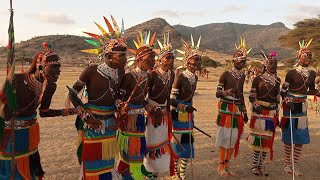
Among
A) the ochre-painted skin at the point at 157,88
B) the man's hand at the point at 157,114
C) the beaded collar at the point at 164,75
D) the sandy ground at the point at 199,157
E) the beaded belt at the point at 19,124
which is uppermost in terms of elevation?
the beaded collar at the point at 164,75

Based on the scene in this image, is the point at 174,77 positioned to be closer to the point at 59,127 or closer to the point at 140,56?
the point at 140,56

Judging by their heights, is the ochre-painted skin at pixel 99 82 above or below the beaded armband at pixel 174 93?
above

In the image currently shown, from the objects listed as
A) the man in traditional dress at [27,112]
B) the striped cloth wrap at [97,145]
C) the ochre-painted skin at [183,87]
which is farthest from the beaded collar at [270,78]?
the man in traditional dress at [27,112]

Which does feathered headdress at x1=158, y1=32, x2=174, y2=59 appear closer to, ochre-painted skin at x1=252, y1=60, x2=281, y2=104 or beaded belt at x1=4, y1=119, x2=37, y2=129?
ochre-painted skin at x1=252, y1=60, x2=281, y2=104

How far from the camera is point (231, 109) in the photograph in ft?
24.3

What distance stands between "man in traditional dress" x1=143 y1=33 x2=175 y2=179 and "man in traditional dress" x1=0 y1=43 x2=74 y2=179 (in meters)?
1.92

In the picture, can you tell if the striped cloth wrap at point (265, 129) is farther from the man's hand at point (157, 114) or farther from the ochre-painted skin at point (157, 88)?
the man's hand at point (157, 114)

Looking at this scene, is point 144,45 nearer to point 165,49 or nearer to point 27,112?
point 165,49

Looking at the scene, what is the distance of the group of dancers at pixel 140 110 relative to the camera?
14.5 ft

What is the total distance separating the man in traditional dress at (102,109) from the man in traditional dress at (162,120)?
Answer: 1.04m

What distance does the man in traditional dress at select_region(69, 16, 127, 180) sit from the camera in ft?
16.0

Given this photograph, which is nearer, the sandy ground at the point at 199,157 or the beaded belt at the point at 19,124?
the beaded belt at the point at 19,124

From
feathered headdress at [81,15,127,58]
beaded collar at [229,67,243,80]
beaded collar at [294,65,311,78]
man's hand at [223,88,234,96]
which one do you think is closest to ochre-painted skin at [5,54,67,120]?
feathered headdress at [81,15,127,58]

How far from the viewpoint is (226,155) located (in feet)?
24.8
